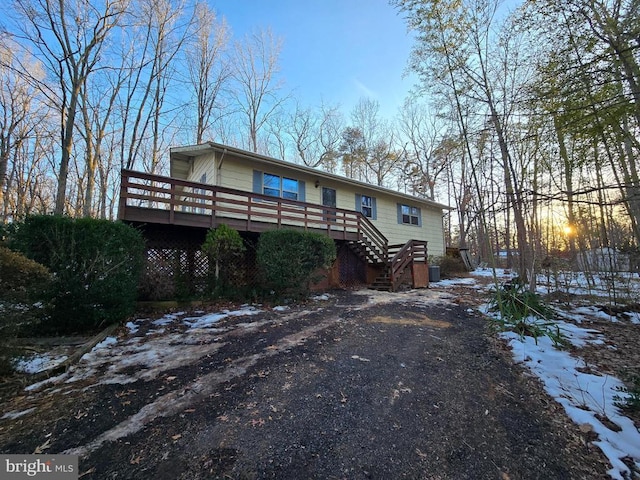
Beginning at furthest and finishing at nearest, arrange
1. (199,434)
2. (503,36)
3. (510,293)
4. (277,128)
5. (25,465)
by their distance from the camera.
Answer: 1. (277,128)
2. (503,36)
3. (510,293)
4. (199,434)
5. (25,465)

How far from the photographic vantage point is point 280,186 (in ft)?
31.9

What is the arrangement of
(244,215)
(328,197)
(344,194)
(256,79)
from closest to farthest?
(244,215)
(328,197)
(344,194)
(256,79)

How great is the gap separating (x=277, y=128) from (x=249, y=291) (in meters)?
15.8

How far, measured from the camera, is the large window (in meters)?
9.45

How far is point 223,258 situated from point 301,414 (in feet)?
18.0

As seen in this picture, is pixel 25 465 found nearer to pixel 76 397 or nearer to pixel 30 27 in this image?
pixel 76 397

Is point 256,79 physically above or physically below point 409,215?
above

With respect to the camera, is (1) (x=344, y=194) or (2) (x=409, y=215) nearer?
(1) (x=344, y=194)

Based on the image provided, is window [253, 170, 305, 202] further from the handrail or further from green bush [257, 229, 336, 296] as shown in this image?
the handrail

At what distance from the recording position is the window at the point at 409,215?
13.8 m

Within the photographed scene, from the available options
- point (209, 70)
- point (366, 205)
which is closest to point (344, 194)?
point (366, 205)

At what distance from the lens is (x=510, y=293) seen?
5035 millimetres

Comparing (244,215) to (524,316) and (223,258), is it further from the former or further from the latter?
(524,316)

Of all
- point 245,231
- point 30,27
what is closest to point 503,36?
point 245,231
